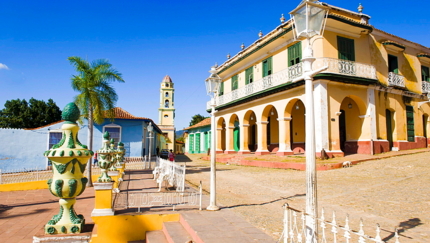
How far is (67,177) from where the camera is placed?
3289 millimetres

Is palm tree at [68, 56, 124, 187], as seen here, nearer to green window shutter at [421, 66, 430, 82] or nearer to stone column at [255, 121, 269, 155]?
stone column at [255, 121, 269, 155]

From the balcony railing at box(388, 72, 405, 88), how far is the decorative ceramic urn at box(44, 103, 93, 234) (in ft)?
58.0

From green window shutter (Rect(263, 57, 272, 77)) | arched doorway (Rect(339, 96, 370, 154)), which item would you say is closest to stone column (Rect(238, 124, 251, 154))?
green window shutter (Rect(263, 57, 272, 77))

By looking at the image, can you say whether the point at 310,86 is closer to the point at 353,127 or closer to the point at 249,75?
the point at 353,127

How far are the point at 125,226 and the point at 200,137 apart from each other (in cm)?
3131

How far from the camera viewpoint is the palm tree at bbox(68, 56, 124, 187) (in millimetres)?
12133

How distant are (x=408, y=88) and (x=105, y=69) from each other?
1821 centimetres

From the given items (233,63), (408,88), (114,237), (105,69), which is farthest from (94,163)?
(408,88)

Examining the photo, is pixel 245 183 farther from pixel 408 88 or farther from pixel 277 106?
pixel 408 88

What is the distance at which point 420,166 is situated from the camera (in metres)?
10.9

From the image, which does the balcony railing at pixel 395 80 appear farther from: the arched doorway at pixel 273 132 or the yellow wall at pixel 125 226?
the yellow wall at pixel 125 226

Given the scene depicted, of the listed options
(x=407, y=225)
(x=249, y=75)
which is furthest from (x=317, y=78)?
(x=407, y=225)

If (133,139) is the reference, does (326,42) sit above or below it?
above

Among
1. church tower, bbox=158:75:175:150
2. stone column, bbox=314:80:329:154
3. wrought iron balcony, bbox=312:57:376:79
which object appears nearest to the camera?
stone column, bbox=314:80:329:154
